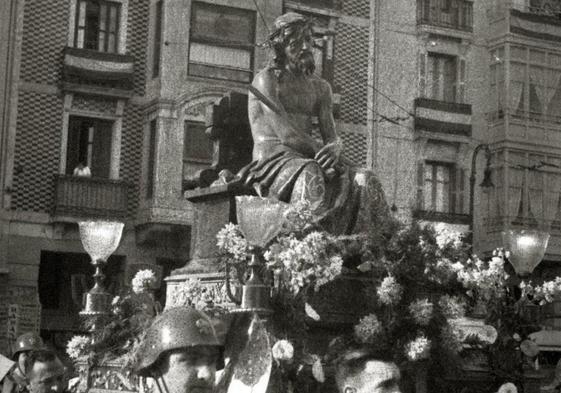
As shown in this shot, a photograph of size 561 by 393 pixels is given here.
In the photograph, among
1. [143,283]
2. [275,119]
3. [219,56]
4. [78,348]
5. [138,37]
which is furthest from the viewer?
[219,56]

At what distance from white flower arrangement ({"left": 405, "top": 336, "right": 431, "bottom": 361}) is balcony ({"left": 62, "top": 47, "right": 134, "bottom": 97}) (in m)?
17.8

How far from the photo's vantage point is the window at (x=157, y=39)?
2578 centimetres

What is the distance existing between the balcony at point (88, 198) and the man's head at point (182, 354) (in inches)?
773

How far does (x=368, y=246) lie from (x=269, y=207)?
5.07 feet

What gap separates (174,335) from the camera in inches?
189

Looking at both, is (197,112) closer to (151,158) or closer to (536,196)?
(151,158)

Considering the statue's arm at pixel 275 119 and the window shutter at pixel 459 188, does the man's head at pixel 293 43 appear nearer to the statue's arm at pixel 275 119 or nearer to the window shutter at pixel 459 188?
the statue's arm at pixel 275 119

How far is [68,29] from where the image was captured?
82.8 feet

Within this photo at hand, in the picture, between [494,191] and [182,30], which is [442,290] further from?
[494,191]

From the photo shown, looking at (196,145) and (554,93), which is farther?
(554,93)

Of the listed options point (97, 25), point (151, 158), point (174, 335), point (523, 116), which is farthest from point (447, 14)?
point (174, 335)

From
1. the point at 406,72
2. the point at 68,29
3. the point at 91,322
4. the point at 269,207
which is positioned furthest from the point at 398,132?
the point at 269,207

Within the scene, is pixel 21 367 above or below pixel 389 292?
below

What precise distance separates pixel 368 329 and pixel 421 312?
442 mm
